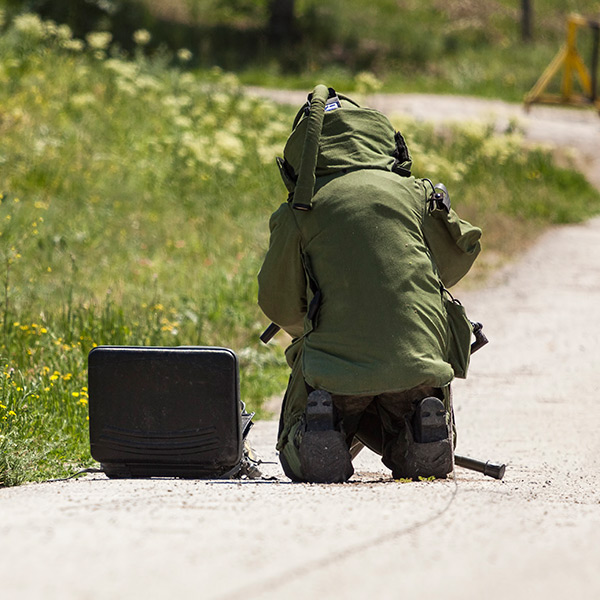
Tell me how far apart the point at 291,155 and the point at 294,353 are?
30.1 inches

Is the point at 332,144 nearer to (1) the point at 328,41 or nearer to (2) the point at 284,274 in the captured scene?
(2) the point at 284,274

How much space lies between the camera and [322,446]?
12.1 ft

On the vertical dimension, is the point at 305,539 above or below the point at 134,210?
above

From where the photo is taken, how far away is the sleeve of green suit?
383 cm

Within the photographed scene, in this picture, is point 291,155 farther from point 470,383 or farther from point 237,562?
point 470,383

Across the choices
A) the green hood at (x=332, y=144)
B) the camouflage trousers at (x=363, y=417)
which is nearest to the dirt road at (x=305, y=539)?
the camouflage trousers at (x=363, y=417)

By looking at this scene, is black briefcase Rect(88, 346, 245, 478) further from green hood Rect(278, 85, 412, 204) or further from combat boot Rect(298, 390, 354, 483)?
green hood Rect(278, 85, 412, 204)

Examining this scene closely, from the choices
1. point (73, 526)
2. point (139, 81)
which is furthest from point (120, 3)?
point (73, 526)

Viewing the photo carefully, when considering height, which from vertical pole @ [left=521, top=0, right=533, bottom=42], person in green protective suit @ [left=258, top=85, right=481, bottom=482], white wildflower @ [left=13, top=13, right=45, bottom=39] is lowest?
person in green protective suit @ [left=258, top=85, right=481, bottom=482]

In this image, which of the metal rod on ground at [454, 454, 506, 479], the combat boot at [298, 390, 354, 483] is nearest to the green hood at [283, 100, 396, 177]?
the combat boot at [298, 390, 354, 483]

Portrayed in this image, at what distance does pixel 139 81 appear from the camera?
41.1 ft

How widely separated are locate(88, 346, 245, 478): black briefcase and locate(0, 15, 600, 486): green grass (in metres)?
0.49

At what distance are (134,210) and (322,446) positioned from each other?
22.2ft

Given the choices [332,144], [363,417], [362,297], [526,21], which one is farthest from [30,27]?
[526,21]
